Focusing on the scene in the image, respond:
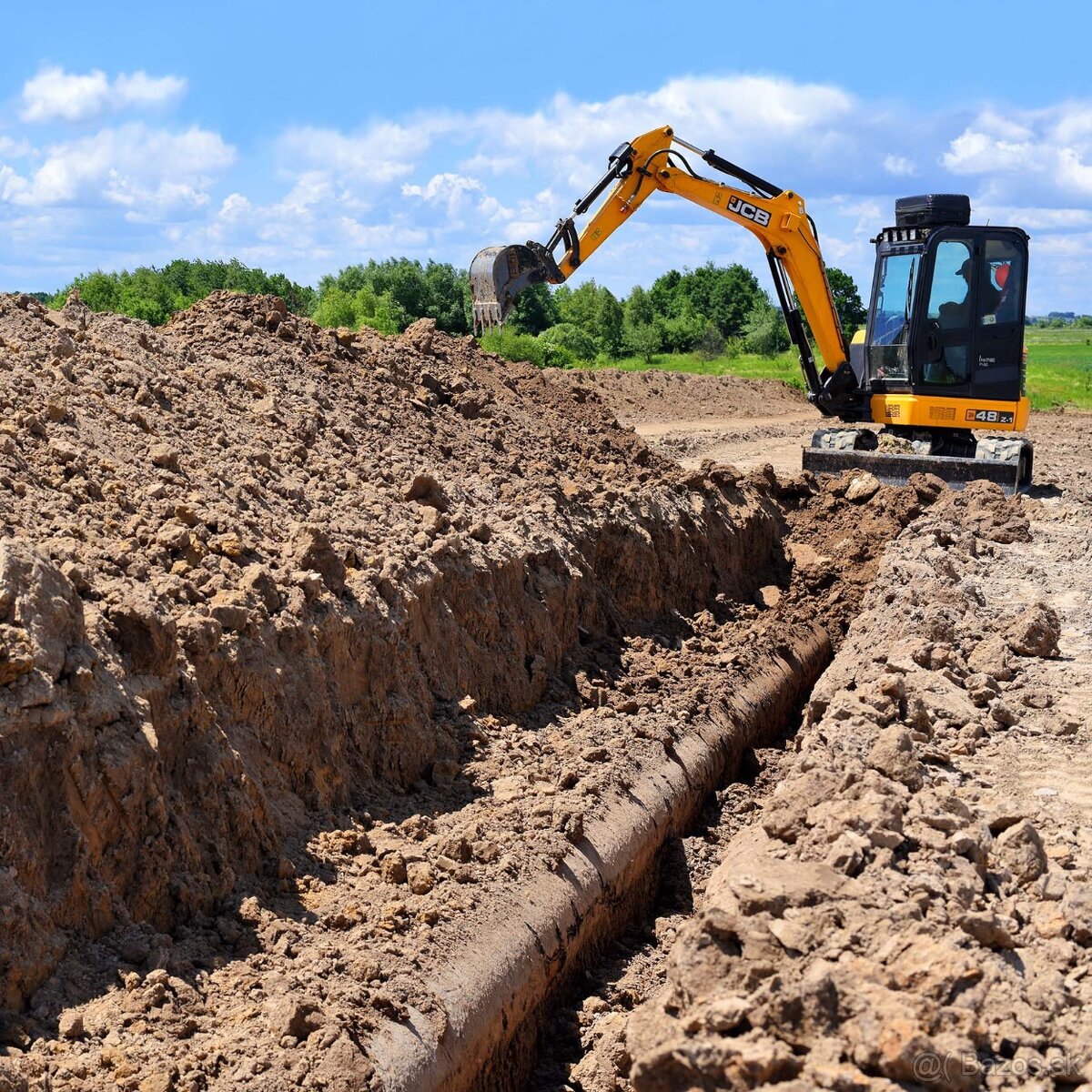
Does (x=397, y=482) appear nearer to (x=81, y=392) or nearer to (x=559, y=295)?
(x=81, y=392)

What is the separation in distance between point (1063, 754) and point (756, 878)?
10.7 feet

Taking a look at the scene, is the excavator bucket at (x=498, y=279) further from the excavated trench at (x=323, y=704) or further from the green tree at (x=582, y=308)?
the green tree at (x=582, y=308)

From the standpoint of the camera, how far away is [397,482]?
10242mm

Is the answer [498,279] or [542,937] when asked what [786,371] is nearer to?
[498,279]

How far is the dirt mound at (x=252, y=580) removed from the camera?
5926 millimetres

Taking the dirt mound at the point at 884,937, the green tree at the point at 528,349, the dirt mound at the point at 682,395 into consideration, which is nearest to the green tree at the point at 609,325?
the green tree at the point at 528,349

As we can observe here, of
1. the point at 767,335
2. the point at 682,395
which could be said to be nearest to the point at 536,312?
the point at 767,335

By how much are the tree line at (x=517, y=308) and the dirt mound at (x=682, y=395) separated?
288 centimetres

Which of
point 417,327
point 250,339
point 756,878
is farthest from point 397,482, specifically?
point 756,878

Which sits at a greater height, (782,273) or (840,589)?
(782,273)

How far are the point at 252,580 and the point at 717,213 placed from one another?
10.5 m

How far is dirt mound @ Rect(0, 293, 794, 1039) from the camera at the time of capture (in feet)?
19.4

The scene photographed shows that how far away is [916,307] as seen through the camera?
52.4 feet

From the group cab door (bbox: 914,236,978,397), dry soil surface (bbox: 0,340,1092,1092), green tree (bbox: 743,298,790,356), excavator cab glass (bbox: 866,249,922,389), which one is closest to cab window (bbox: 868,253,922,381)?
excavator cab glass (bbox: 866,249,922,389)
